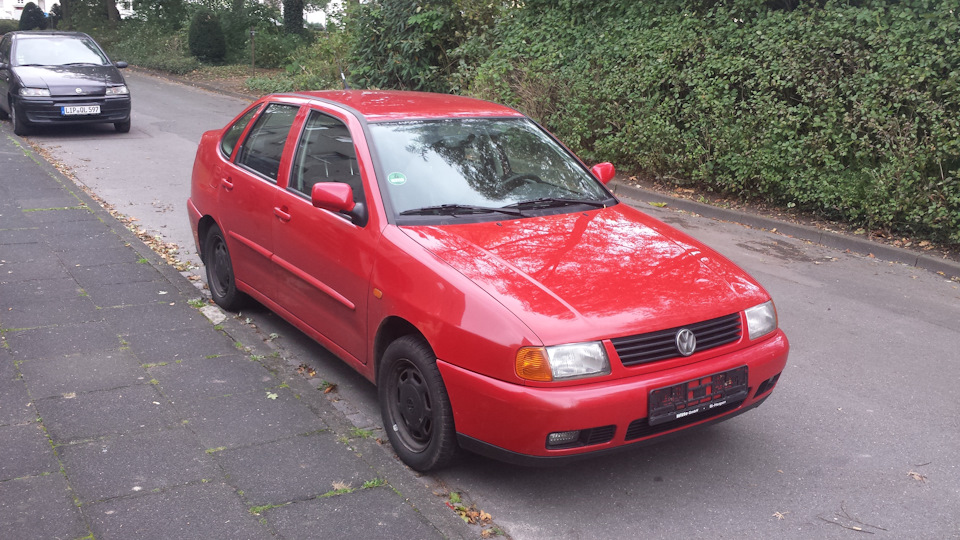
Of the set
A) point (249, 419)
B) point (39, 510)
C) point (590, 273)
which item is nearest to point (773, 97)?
point (590, 273)

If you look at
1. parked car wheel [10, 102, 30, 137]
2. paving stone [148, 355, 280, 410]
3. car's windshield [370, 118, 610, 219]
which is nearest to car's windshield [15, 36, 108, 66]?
parked car wheel [10, 102, 30, 137]

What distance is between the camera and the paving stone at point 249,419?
14.0ft

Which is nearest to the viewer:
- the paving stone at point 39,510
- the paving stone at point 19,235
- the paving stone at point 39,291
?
the paving stone at point 39,510

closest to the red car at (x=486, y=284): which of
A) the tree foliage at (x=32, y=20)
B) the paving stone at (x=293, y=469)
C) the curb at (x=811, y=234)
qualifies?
the paving stone at (x=293, y=469)

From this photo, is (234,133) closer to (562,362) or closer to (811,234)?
(562,362)

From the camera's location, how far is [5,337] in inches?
218

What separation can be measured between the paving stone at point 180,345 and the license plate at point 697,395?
298 cm

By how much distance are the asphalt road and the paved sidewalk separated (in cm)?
33

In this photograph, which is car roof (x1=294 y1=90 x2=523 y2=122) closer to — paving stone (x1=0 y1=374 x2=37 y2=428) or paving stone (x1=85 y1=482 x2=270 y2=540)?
paving stone (x1=85 y1=482 x2=270 y2=540)

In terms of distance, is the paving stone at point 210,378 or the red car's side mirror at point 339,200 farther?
the paving stone at point 210,378

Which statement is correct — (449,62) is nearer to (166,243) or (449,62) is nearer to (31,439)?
(166,243)

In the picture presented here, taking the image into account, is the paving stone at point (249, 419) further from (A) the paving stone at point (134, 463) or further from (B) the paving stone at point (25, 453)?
(B) the paving stone at point (25, 453)

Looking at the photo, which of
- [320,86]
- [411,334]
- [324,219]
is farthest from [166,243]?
[320,86]

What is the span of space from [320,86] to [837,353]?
16790 mm
